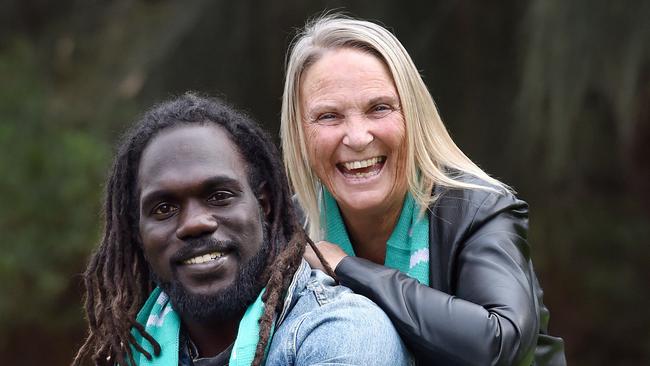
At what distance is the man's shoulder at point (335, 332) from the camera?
8.66 feet

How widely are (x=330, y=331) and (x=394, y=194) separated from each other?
35.0 inches

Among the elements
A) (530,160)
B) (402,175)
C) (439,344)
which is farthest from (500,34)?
(439,344)

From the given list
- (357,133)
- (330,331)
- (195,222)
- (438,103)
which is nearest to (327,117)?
(357,133)

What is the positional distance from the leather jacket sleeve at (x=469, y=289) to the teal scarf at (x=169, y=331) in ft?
1.30

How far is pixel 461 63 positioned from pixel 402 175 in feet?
10.6

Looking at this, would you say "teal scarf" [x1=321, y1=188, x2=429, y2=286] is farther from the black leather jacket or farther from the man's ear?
the man's ear

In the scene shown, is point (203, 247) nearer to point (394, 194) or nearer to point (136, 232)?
point (136, 232)

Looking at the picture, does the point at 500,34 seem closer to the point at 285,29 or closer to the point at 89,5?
the point at 285,29

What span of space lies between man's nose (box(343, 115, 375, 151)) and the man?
1.20ft

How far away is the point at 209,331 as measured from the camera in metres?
2.93

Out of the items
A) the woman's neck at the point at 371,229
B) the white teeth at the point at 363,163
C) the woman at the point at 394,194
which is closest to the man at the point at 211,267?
the woman at the point at 394,194

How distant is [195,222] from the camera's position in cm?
279

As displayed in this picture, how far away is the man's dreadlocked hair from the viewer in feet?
9.72

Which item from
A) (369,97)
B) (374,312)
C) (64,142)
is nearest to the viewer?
(374,312)
